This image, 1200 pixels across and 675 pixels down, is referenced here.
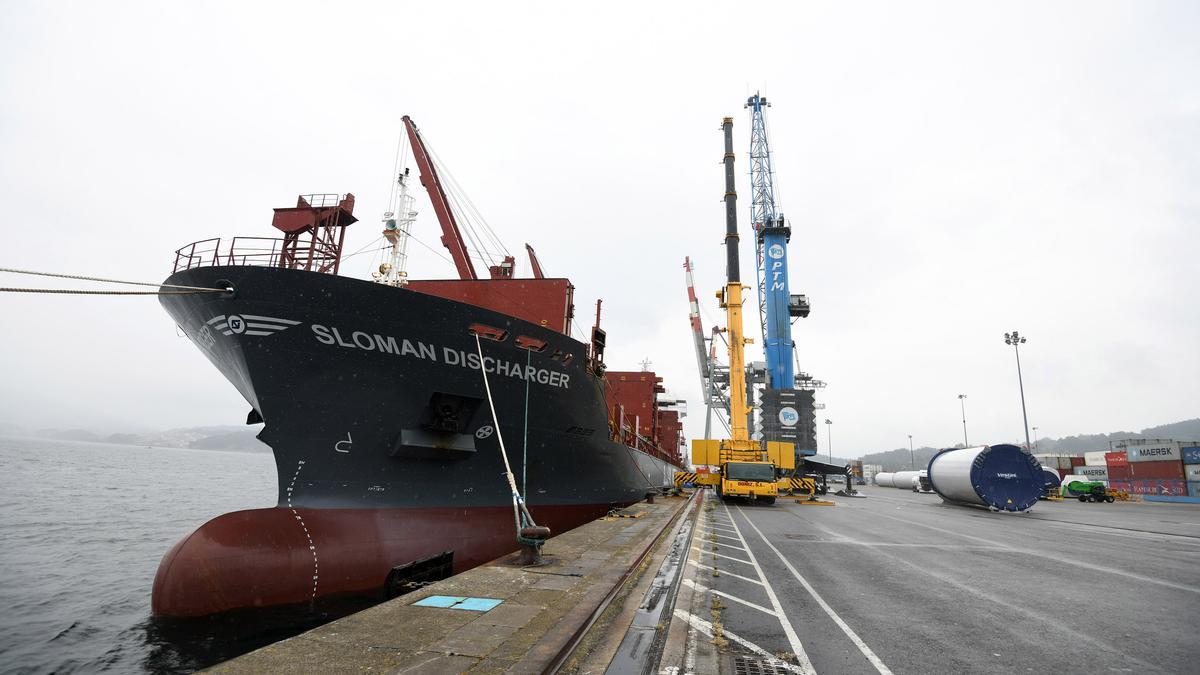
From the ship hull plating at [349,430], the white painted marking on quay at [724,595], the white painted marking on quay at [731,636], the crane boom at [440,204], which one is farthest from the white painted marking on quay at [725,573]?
the crane boom at [440,204]

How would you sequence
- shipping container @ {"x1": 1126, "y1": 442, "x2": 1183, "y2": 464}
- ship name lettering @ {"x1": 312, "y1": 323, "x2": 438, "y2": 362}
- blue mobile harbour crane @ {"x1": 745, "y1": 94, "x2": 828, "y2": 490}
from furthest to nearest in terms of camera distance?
blue mobile harbour crane @ {"x1": 745, "y1": 94, "x2": 828, "y2": 490} < shipping container @ {"x1": 1126, "y1": 442, "x2": 1183, "y2": 464} < ship name lettering @ {"x1": 312, "y1": 323, "x2": 438, "y2": 362}

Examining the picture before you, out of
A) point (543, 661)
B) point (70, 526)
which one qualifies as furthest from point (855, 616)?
point (70, 526)

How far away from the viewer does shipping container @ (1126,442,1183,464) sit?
130ft

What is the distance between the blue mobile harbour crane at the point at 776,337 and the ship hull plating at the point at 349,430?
39468 mm

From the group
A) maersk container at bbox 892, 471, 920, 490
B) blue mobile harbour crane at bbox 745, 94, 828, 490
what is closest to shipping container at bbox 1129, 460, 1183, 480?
maersk container at bbox 892, 471, 920, 490

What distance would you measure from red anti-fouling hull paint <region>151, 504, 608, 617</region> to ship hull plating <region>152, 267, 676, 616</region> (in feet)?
0.07

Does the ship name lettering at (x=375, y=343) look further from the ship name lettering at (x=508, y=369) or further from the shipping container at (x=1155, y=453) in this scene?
the shipping container at (x=1155, y=453)

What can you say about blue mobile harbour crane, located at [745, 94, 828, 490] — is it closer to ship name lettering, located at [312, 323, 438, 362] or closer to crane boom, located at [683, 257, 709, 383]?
crane boom, located at [683, 257, 709, 383]

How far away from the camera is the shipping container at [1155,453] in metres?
39.7

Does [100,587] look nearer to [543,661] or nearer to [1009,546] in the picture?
[543,661]

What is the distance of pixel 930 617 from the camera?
5910 millimetres

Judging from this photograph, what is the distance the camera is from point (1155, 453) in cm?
4119

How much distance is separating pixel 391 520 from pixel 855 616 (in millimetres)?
8461

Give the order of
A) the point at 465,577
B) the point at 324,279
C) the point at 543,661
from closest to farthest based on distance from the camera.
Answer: the point at 543,661 < the point at 465,577 < the point at 324,279
